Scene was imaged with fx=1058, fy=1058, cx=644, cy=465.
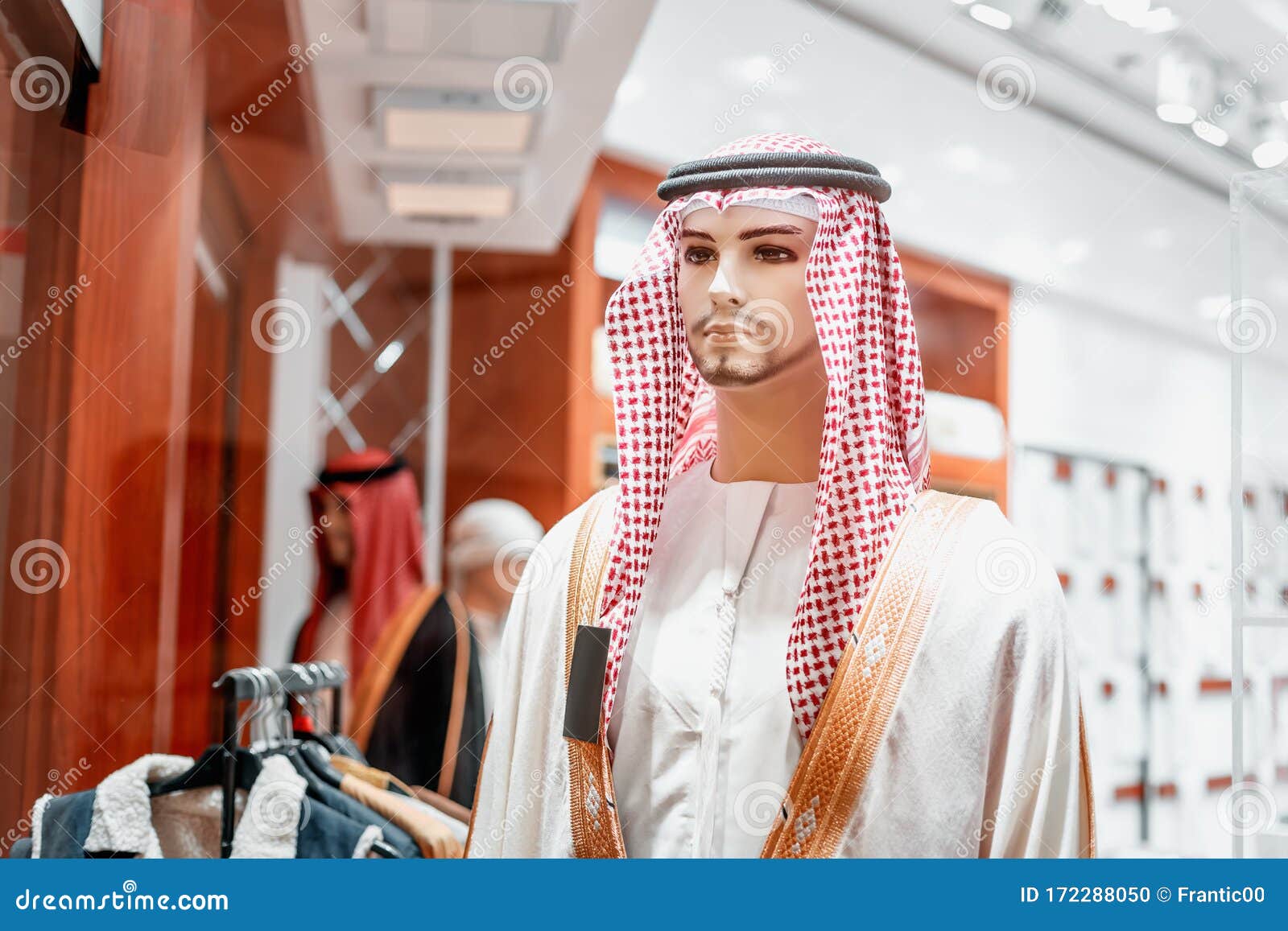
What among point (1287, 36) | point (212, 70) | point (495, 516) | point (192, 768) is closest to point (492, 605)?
point (495, 516)

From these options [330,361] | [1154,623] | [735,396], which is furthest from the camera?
[330,361]

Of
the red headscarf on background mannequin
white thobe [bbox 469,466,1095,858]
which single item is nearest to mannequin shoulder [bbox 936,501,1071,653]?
white thobe [bbox 469,466,1095,858]

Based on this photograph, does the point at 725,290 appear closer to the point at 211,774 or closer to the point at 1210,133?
the point at 211,774

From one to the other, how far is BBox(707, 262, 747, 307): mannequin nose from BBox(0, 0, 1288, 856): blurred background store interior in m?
0.60

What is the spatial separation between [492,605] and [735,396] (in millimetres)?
1216

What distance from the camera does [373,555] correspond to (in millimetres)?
2334

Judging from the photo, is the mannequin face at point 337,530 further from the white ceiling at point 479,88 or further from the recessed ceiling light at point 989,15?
the recessed ceiling light at point 989,15

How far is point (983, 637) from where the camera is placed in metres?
1.01

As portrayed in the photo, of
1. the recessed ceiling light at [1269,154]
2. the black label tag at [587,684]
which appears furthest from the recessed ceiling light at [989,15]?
the black label tag at [587,684]

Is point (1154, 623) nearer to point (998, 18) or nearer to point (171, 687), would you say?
point (998, 18)

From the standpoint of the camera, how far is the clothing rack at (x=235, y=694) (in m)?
1.38

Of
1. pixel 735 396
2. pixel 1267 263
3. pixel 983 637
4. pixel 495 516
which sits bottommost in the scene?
pixel 983 637

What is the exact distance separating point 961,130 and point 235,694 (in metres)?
1.51

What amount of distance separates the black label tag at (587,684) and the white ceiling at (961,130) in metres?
0.83
